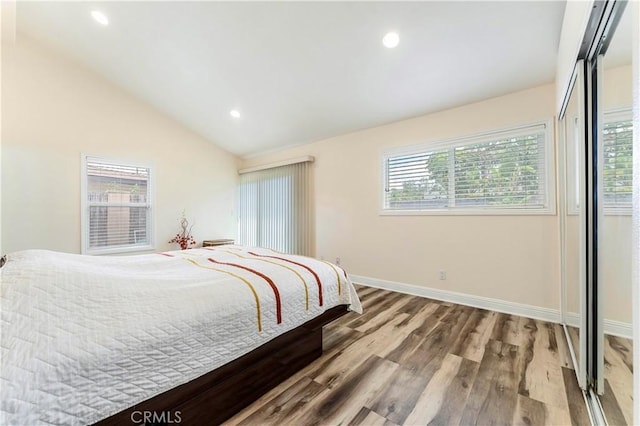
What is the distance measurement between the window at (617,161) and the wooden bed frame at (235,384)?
1739 mm

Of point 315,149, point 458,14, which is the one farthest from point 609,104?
point 315,149

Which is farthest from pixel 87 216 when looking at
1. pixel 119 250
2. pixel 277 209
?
pixel 277 209

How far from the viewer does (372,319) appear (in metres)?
2.59

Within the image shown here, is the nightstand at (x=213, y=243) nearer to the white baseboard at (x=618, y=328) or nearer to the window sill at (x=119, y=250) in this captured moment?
the window sill at (x=119, y=250)

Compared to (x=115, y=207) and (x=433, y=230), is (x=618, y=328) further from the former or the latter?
(x=115, y=207)

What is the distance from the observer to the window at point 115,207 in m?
3.60

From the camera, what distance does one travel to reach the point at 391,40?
7.63 ft

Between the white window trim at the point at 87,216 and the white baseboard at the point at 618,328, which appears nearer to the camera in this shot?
the white baseboard at the point at 618,328

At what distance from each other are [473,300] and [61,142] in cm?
563

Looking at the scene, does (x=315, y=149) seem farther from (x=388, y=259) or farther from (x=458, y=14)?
(x=458, y=14)

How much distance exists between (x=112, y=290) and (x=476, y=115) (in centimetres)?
363

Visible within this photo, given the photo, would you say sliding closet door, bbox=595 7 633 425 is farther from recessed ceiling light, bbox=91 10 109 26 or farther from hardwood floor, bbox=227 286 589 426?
recessed ceiling light, bbox=91 10 109 26

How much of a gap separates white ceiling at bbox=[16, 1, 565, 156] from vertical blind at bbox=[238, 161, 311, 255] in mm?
1103

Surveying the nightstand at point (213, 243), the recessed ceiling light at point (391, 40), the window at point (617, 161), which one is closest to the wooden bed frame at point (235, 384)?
the window at point (617, 161)
